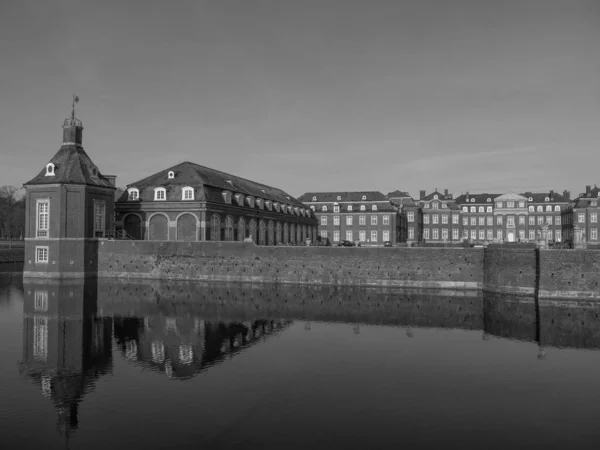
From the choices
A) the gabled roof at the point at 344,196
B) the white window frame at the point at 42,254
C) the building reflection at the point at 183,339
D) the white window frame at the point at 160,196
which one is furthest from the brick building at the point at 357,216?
the building reflection at the point at 183,339

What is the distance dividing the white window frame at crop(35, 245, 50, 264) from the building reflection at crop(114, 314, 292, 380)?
18.4 m

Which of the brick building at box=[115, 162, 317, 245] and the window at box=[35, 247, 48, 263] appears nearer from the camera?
the window at box=[35, 247, 48, 263]

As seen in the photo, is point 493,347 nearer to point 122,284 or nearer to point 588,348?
point 588,348

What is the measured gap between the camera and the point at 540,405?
1261cm

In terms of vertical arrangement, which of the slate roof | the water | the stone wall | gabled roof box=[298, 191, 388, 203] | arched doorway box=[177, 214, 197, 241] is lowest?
the water

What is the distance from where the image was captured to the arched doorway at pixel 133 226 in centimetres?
4459

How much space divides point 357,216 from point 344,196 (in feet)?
15.3

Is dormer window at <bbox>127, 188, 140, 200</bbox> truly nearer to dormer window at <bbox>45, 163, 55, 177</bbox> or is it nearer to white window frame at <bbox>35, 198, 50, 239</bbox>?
dormer window at <bbox>45, 163, 55, 177</bbox>

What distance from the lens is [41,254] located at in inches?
1512

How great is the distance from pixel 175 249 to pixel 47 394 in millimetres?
26815

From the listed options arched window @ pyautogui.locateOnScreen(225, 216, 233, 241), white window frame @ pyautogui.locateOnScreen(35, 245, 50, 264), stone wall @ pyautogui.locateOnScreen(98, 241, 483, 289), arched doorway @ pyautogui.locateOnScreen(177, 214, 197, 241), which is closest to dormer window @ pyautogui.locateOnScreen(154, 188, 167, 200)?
arched doorway @ pyautogui.locateOnScreen(177, 214, 197, 241)

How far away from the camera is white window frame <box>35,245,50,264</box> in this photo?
38.2 metres

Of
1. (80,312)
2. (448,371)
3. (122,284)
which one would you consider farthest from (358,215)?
(448,371)

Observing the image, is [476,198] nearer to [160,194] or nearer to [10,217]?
[160,194]
